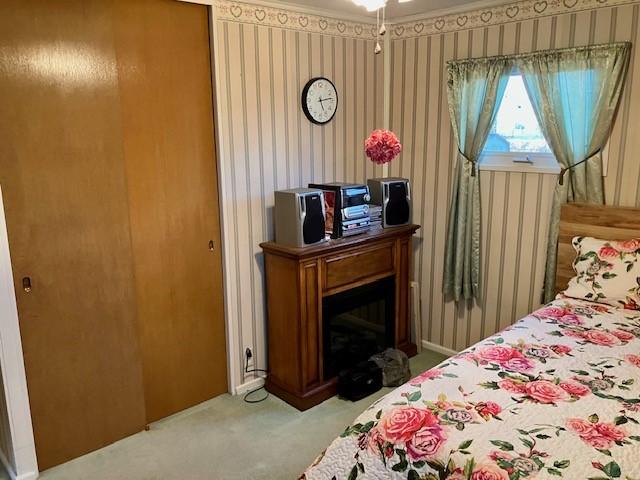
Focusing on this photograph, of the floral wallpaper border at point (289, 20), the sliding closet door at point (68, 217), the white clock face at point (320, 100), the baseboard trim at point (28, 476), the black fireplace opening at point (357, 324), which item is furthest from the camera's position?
the white clock face at point (320, 100)

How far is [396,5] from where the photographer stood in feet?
10.7

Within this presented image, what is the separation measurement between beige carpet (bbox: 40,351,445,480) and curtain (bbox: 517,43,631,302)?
168 cm

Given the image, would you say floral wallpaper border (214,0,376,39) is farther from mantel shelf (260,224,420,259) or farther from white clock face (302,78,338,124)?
mantel shelf (260,224,420,259)

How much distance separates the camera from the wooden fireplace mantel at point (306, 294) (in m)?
3.01

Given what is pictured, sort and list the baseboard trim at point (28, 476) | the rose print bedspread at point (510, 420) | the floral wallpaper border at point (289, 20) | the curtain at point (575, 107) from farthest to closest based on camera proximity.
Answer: the floral wallpaper border at point (289, 20), the curtain at point (575, 107), the baseboard trim at point (28, 476), the rose print bedspread at point (510, 420)

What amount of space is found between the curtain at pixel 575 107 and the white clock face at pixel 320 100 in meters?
1.18

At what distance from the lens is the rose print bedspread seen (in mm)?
1511

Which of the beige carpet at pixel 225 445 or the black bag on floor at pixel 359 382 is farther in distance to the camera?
the black bag on floor at pixel 359 382

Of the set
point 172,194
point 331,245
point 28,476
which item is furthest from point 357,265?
point 28,476

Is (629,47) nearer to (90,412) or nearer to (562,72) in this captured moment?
(562,72)

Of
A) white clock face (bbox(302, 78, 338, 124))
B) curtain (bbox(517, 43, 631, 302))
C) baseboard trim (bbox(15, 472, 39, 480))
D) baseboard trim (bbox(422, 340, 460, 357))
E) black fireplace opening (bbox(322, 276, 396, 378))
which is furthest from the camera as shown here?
baseboard trim (bbox(422, 340, 460, 357))

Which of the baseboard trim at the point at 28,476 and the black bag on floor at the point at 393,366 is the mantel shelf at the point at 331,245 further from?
the baseboard trim at the point at 28,476

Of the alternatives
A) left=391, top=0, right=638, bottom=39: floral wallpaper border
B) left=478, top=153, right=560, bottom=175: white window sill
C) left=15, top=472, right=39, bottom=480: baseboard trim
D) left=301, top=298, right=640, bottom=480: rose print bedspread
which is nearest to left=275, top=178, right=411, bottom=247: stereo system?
left=478, top=153, right=560, bottom=175: white window sill

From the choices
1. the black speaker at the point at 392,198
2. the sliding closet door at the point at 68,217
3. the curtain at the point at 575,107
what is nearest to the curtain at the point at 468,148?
the curtain at the point at 575,107
